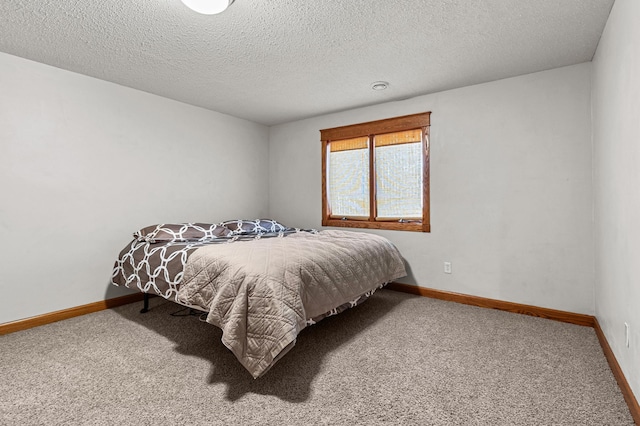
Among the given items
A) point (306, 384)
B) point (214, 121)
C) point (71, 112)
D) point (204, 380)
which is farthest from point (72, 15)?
point (306, 384)

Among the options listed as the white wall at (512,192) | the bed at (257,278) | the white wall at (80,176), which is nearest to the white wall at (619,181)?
the white wall at (512,192)

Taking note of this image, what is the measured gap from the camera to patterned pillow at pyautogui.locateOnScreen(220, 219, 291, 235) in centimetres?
376

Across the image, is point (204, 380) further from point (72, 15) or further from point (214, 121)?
point (214, 121)

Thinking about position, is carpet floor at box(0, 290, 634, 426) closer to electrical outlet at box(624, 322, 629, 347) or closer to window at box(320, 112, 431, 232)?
electrical outlet at box(624, 322, 629, 347)

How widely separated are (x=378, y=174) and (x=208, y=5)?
264 centimetres

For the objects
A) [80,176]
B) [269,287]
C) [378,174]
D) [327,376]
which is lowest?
[327,376]

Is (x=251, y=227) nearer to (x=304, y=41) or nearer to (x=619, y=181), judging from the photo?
(x=304, y=41)

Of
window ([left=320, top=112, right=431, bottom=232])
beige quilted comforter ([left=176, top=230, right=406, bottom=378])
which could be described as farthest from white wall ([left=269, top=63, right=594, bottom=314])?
beige quilted comforter ([left=176, top=230, right=406, bottom=378])

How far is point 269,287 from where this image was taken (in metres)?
1.84

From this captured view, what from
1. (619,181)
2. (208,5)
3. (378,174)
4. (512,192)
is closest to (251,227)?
(378,174)

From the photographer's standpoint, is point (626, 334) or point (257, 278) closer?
point (626, 334)

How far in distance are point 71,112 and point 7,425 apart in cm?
258

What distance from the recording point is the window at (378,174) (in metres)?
3.64

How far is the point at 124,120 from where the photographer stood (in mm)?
3334
